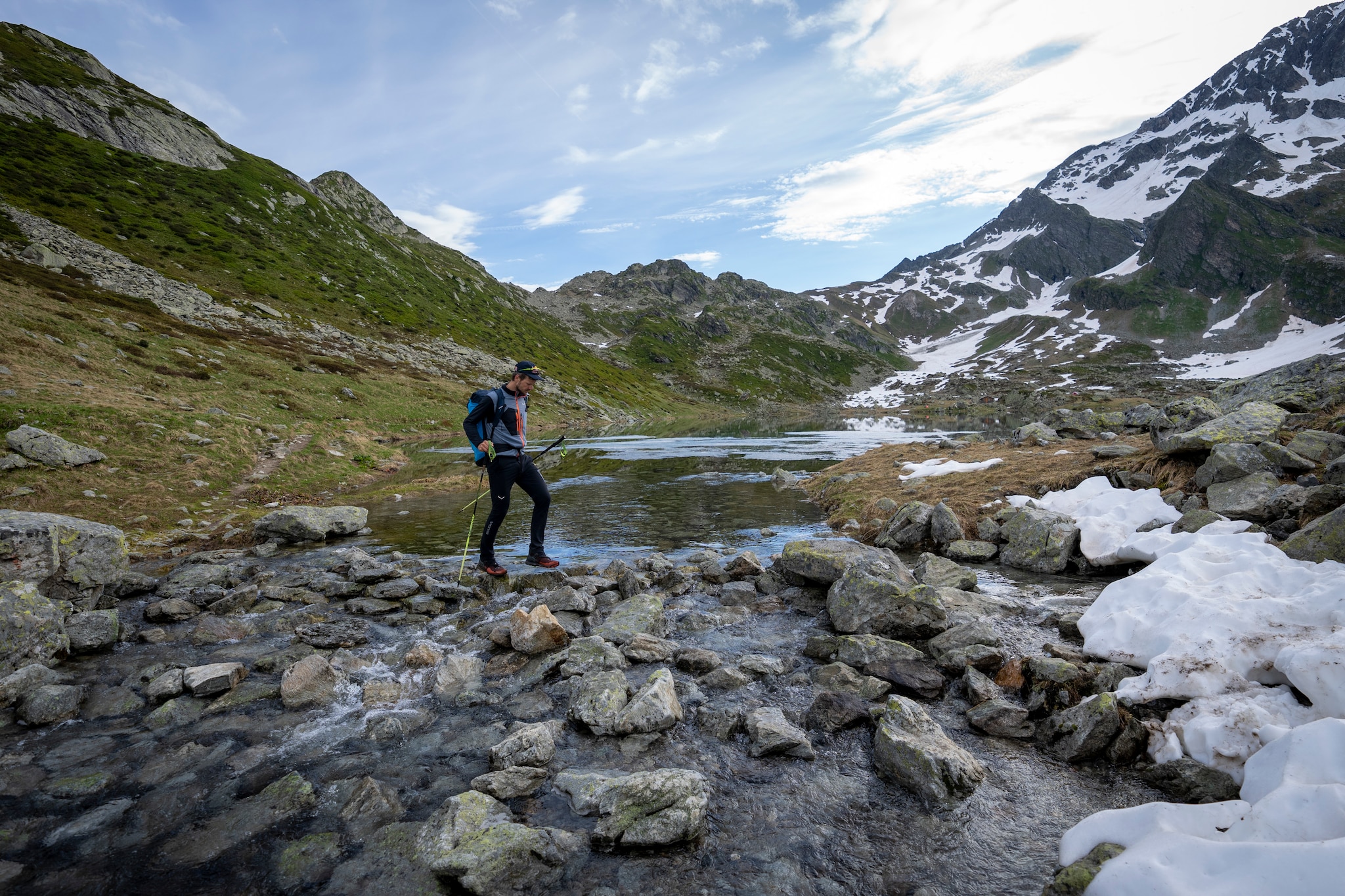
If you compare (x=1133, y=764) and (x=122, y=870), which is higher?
(x=122, y=870)

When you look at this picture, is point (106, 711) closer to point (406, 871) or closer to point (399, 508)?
point (406, 871)

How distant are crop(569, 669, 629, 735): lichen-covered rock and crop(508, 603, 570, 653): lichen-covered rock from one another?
1399mm

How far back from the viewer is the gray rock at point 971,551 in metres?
14.5

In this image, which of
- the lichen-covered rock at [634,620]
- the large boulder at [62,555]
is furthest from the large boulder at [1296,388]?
the large boulder at [62,555]

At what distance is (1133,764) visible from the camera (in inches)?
243

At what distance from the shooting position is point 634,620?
10.7 metres

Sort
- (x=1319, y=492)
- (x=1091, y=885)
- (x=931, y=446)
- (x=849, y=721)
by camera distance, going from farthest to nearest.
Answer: (x=931, y=446)
(x=1319, y=492)
(x=849, y=721)
(x=1091, y=885)

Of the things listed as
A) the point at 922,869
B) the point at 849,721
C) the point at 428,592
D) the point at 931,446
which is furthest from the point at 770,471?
the point at 922,869

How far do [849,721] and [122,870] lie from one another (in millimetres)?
7820

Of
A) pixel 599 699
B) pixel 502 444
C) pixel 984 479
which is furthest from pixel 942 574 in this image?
pixel 502 444

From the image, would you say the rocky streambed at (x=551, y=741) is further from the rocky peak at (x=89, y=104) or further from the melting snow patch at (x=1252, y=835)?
the rocky peak at (x=89, y=104)

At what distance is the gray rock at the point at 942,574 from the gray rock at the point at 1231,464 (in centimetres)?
590

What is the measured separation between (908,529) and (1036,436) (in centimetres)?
1489

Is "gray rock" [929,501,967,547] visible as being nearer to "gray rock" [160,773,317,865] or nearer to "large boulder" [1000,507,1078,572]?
"large boulder" [1000,507,1078,572]
